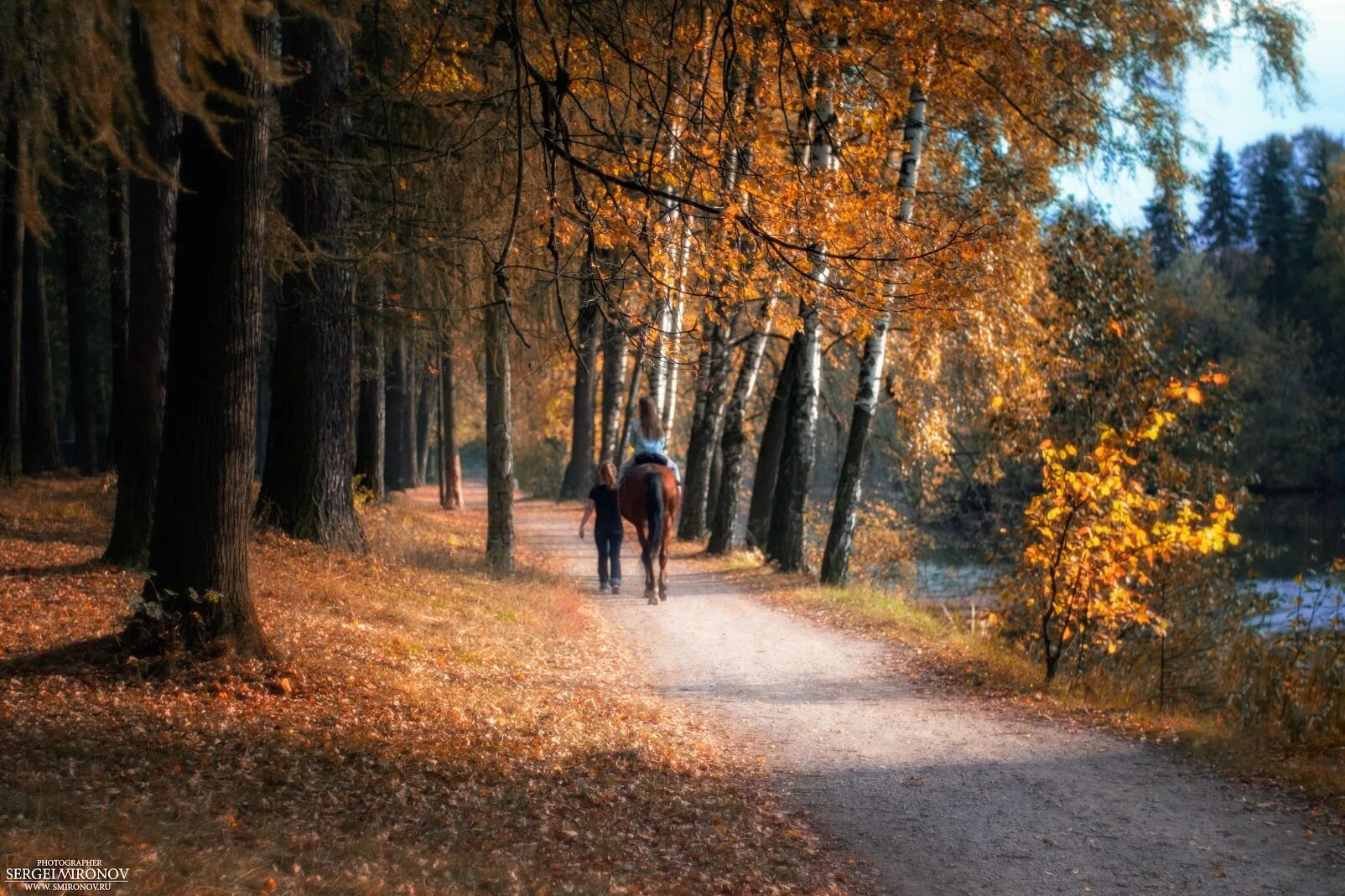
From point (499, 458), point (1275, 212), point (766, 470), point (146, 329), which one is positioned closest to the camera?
point (146, 329)

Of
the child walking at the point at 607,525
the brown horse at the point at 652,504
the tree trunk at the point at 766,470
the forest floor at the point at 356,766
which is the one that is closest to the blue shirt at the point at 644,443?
the brown horse at the point at 652,504

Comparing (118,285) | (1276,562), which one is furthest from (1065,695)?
(1276,562)

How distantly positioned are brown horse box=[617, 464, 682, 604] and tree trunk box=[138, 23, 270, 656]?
23.9ft

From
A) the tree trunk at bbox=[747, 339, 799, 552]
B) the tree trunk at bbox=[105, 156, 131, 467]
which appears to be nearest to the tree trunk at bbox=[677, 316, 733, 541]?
the tree trunk at bbox=[747, 339, 799, 552]

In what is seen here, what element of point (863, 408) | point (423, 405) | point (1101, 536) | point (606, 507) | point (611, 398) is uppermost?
point (423, 405)

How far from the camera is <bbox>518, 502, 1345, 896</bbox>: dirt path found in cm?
607

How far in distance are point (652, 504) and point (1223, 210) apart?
206ft

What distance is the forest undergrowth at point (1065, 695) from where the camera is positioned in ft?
24.8

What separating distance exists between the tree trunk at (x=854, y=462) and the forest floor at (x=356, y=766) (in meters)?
6.23

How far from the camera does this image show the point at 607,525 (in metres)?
16.5

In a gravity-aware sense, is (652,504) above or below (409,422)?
below

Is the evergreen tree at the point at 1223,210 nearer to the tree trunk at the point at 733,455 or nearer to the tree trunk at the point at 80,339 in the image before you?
the tree trunk at the point at 733,455

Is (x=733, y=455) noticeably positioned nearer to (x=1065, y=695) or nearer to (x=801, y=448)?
(x=801, y=448)

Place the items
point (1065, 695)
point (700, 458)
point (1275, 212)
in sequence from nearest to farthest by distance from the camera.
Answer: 1. point (1065, 695)
2. point (700, 458)
3. point (1275, 212)
